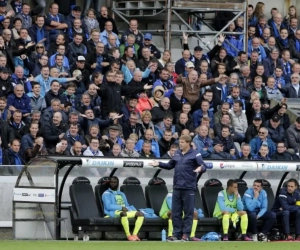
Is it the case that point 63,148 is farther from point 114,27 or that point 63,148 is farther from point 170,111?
point 114,27

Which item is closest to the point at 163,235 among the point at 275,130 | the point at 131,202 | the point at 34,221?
the point at 131,202

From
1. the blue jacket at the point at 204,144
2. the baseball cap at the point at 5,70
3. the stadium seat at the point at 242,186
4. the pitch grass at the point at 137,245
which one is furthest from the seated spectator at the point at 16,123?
the stadium seat at the point at 242,186

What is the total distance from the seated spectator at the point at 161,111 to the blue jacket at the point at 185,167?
5025 millimetres

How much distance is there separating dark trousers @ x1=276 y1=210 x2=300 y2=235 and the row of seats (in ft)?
3.30

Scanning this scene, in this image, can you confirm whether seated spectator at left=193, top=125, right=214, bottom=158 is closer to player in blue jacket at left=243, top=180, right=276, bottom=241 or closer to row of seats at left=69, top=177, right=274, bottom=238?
row of seats at left=69, top=177, right=274, bottom=238

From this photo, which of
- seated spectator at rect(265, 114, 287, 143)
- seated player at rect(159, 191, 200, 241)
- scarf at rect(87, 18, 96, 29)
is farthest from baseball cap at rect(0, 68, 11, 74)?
seated spectator at rect(265, 114, 287, 143)

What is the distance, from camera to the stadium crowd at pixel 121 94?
78.6 ft

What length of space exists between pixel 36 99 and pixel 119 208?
335 centimetres

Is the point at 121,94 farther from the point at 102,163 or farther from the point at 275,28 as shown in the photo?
the point at 275,28

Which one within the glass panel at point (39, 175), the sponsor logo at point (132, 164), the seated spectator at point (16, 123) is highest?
the seated spectator at point (16, 123)

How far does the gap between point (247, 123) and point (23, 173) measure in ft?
22.5

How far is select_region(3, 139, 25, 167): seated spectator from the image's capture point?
2302 cm

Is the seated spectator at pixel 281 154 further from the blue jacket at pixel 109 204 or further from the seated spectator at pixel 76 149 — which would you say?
the blue jacket at pixel 109 204

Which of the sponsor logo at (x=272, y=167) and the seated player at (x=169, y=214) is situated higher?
the sponsor logo at (x=272, y=167)
